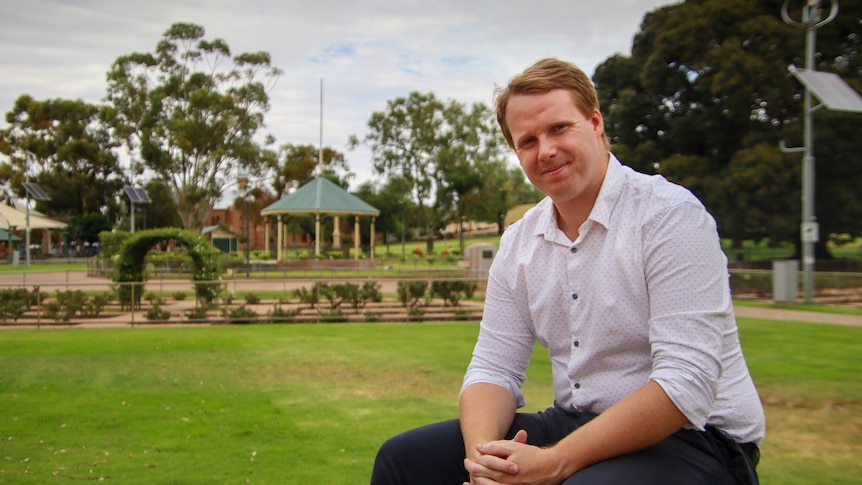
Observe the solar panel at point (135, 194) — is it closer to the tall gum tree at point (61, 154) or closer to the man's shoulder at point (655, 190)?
the tall gum tree at point (61, 154)

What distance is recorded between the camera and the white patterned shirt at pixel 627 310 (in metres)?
1.82

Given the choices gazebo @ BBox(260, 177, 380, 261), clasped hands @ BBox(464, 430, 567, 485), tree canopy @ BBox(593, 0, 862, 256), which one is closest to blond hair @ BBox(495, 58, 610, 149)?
clasped hands @ BBox(464, 430, 567, 485)

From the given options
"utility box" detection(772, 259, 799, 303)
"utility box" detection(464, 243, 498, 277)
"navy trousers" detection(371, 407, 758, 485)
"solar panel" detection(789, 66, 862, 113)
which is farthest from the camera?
"utility box" detection(464, 243, 498, 277)

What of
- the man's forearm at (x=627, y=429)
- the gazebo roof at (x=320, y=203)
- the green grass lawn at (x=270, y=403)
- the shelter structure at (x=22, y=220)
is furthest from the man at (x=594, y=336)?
the shelter structure at (x=22, y=220)

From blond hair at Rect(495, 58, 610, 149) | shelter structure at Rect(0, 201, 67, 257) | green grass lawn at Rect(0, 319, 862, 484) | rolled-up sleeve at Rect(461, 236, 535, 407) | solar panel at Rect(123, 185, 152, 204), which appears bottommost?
green grass lawn at Rect(0, 319, 862, 484)

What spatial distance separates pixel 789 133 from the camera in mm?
26375

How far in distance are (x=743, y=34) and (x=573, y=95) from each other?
1134 inches

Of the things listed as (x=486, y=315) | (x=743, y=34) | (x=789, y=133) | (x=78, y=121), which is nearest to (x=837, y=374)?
(x=486, y=315)

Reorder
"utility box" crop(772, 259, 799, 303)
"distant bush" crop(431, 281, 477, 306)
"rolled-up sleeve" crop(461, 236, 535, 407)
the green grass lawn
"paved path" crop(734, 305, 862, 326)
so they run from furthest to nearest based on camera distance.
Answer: "utility box" crop(772, 259, 799, 303) < "distant bush" crop(431, 281, 477, 306) < "paved path" crop(734, 305, 862, 326) < the green grass lawn < "rolled-up sleeve" crop(461, 236, 535, 407)

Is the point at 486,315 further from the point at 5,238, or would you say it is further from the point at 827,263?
the point at 5,238

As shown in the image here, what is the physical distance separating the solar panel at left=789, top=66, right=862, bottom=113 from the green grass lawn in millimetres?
5780

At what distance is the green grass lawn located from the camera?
4.50 m

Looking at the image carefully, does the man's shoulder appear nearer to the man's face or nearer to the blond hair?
the man's face

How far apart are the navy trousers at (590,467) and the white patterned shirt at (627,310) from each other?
0.22 feet
